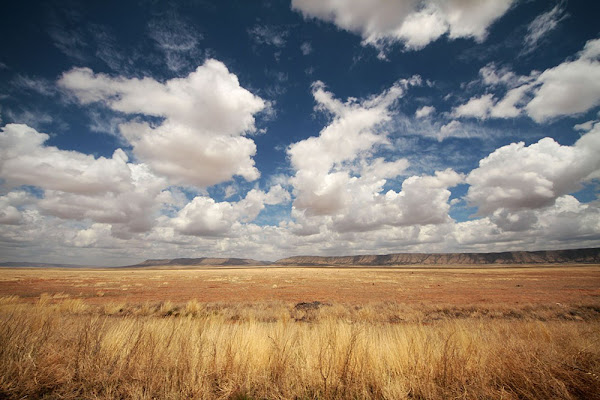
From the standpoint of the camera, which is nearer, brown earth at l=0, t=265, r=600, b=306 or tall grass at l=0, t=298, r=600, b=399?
tall grass at l=0, t=298, r=600, b=399

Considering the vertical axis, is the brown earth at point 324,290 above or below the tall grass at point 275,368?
below

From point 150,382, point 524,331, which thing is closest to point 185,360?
point 150,382

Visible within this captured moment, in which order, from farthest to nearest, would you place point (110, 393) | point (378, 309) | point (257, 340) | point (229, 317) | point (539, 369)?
1. point (378, 309)
2. point (229, 317)
3. point (257, 340)
4. point (539, 369)
5. point (110, 393)

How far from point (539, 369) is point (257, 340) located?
543 centimetres

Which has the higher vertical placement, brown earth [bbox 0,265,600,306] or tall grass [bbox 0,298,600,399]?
tall grass [bbox 0,298,600,399]

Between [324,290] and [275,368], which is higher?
[275,368]

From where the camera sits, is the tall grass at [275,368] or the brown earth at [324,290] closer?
the tall grass at [275,368]

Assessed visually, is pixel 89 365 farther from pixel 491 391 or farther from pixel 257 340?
pixel 491 391

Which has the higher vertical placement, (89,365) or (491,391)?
(89,365)

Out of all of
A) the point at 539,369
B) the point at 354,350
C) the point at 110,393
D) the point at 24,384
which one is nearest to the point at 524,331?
the point at 539,369

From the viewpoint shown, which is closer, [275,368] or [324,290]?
[275,368]

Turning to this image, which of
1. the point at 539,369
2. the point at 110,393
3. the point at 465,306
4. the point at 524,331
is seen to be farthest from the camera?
the point at 465,306

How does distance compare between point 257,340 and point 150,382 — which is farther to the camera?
point 257,340

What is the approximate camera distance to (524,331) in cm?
822
